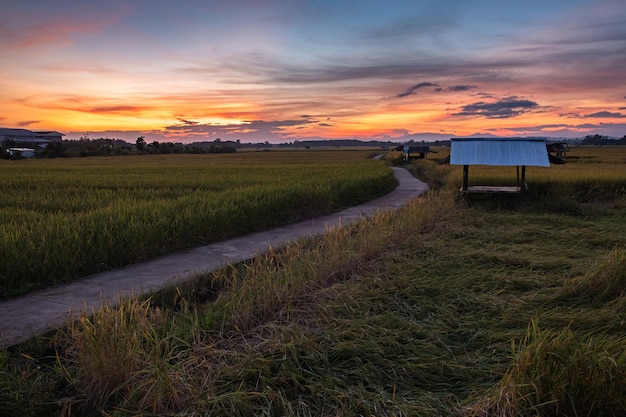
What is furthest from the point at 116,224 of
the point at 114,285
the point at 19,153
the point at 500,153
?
the point at 19,153

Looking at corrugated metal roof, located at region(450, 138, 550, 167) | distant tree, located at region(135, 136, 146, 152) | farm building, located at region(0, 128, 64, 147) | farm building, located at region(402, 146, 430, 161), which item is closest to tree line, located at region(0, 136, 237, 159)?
distant tree, located at region(135, 136, 146, 152)

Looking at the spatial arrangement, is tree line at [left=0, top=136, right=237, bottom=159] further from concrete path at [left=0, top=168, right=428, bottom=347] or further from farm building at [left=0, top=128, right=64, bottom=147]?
concrete path at [left=0, top=168, right=428, bottom=347]

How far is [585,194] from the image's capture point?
1439 cm

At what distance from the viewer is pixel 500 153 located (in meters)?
12.2

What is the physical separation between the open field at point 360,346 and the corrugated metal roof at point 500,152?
6.33 meters

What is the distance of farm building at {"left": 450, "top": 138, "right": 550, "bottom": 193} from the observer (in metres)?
11.9

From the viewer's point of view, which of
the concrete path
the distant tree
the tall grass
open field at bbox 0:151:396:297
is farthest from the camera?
the distant tree

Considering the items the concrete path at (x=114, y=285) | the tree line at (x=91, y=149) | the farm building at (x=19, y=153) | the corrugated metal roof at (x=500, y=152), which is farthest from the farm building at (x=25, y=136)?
the concrete path at (x=114, y=285)

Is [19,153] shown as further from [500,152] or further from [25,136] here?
[25,136]

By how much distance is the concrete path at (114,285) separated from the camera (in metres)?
4.18

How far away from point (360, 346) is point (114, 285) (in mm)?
3529

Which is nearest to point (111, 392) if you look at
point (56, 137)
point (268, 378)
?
point (268, 378)

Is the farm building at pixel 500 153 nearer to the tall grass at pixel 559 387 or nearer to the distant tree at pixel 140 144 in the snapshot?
the tall grass at pixel 559 387

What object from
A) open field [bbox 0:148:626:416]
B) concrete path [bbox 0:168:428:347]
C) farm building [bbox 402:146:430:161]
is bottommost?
concrete path [bbox 0:168:428:347]
